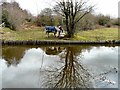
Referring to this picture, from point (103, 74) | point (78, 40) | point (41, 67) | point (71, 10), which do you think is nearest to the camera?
point (103, 74)

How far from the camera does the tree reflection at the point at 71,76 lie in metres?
8.05

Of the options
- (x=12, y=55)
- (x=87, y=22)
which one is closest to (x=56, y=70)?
(x=12, y=55)

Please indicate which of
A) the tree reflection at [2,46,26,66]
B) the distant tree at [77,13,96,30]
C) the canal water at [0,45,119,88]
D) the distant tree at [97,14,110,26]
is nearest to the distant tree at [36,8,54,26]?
the distant tree at [77,13,96,30]

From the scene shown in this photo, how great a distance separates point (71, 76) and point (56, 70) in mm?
1090

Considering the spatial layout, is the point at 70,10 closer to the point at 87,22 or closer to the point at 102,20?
the point at 87,22

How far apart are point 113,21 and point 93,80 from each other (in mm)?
23125

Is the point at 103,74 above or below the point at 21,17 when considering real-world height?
below

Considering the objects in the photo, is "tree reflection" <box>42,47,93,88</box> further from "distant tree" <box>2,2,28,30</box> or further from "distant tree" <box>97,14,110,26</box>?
"distant tree" <box>97,14,110,26</box>

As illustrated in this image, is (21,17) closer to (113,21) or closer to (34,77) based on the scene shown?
(113,21)

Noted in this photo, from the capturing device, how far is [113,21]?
1214 inches

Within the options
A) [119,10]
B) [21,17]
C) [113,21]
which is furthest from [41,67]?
[113,21]

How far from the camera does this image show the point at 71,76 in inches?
357

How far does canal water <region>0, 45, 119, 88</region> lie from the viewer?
8.16m

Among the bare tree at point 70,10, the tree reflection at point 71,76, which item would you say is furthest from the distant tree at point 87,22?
the tree reflection at point 71,76
